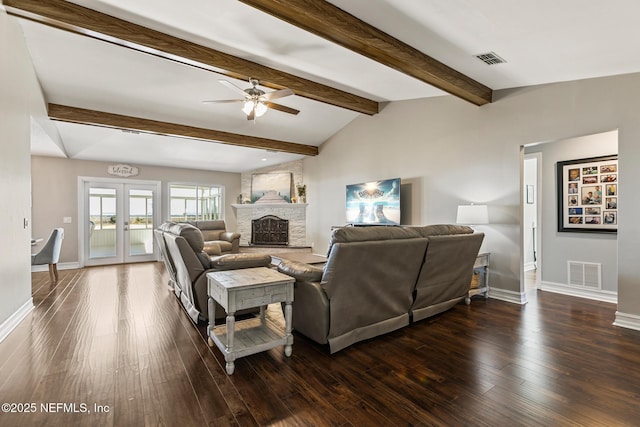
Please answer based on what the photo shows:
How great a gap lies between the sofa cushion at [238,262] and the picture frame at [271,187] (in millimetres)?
5123

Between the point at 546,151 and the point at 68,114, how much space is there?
7.52 m

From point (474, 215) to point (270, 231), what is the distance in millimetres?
5537

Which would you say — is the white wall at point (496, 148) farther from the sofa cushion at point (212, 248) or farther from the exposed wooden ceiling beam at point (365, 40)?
the sofa cushion at point (212, 248)

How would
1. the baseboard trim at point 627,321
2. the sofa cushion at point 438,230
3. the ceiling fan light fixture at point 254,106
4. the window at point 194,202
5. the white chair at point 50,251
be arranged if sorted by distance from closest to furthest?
the sofa cushion at point 438,230
the baseboard trim at point 627,321
the ceiling fan light fixture at point 254,106
the white chair at point 50,251
the window at point 194,202

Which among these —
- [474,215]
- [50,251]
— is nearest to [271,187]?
[50,251]

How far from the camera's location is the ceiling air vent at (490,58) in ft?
10.5

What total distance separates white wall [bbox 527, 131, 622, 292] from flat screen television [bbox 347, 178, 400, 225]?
224cm

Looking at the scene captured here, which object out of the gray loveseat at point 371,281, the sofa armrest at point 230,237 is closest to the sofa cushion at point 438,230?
the gray loveseat at point 371,281

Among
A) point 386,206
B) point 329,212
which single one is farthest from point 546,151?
point 329,212

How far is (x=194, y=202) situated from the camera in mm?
8625

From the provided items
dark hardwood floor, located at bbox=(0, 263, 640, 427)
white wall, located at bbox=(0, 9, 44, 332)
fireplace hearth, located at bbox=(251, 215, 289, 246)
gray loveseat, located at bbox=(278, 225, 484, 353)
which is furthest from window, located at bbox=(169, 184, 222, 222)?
gray loveseat, located at bbox=(278, 225, 484, 353)

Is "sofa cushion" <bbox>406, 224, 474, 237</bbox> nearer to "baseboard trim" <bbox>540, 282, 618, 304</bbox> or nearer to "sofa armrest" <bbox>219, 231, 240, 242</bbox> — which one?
"baseboard trim" <bbox>540, 282, 618, 304</bbox>

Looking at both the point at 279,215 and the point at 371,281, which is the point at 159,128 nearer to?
the point at 279,215

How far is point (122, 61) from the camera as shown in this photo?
12.6 feet
